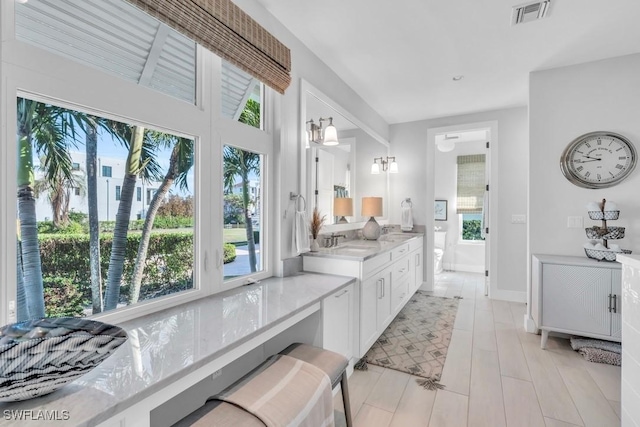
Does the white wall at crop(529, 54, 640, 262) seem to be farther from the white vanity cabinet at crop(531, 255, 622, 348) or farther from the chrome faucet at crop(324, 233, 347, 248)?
the chrome faucet at crop(324, 233, 347, 248)

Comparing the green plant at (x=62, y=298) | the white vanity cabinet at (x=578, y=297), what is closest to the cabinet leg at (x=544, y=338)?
the white vanity cabinet at (x=578, y=297)

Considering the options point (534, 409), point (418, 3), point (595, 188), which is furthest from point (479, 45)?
point (534, 409)

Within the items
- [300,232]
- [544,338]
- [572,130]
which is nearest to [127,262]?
[300,232]

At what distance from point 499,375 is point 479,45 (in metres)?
2.68

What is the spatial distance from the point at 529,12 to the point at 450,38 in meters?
0.54

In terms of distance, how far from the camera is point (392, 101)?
3936mm

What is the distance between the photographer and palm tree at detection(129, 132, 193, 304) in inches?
59.9

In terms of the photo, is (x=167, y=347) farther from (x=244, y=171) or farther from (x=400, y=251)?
(x=400, y=251)

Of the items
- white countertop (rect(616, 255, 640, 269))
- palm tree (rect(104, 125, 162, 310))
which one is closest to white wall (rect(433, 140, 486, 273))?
white countertop (rect(616, 255, 640, 269))

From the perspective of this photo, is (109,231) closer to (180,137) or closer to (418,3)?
(180,137)

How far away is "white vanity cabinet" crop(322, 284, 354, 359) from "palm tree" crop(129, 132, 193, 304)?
1058mm

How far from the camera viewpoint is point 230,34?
1741 mm

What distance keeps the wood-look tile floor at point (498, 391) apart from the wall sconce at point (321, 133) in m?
1.96

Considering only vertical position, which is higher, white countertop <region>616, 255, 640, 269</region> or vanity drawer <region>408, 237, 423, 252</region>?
white countertop <region>616, 255, 640, 269</region>
